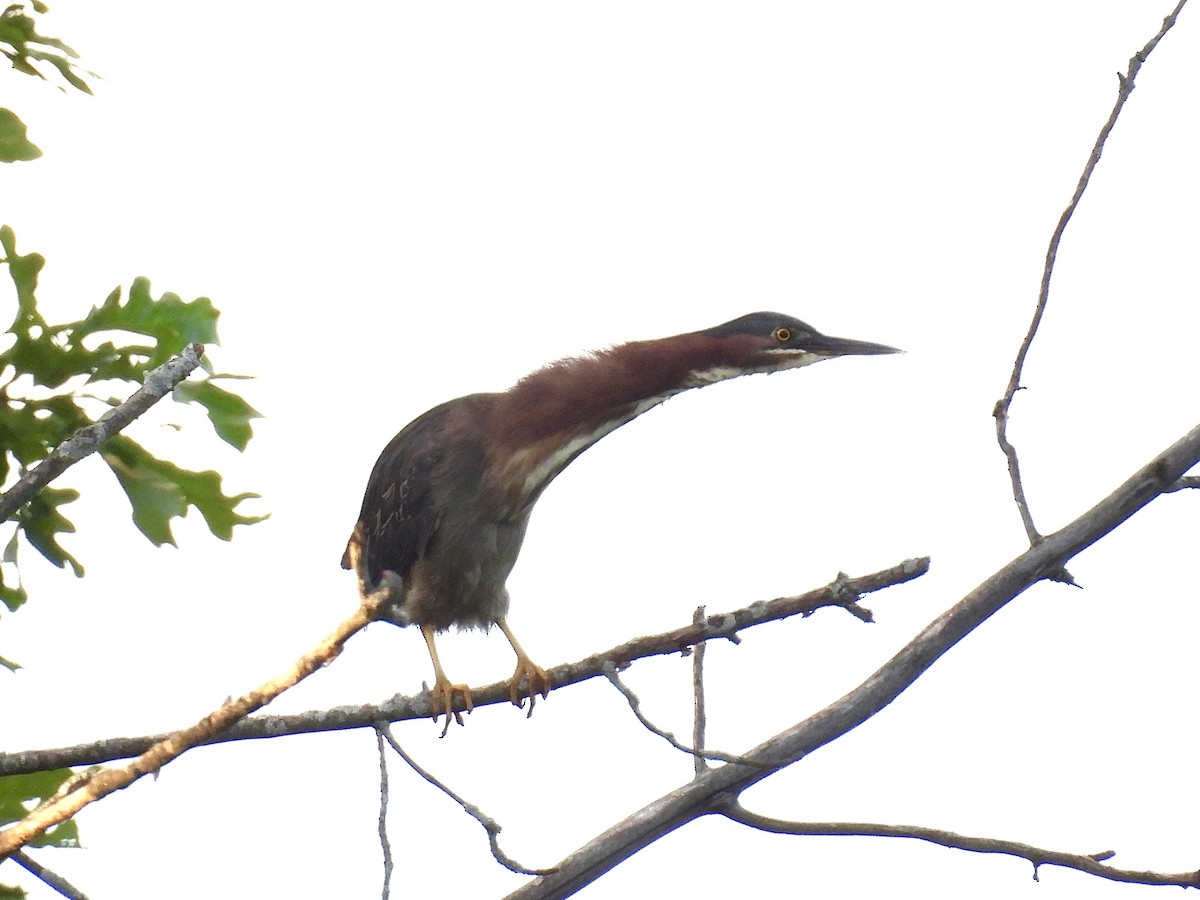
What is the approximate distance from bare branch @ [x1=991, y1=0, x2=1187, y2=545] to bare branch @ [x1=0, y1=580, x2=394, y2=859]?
5.10 ft

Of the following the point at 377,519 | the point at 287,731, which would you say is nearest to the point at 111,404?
the point at 287,731

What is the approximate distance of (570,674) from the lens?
3.79 meters

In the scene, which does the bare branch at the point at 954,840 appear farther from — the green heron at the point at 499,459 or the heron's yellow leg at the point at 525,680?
the heron's yellow leg at the point at 525,680

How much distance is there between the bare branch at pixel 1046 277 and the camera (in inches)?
126

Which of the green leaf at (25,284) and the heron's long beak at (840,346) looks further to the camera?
the heron's long beak at (840,346)

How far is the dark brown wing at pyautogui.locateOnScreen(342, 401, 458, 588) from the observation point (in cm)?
605

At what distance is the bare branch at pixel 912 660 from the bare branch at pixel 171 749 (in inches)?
30.1

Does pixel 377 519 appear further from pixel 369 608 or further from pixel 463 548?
pixel 369 608

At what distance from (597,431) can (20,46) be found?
2.38 metres

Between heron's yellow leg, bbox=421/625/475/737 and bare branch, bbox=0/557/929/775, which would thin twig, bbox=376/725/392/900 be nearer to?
bare branch, bbox=0/557/929/775

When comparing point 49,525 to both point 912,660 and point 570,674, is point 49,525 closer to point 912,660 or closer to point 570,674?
point 570,674

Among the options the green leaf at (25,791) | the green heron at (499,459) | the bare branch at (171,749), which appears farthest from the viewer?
the green heron at (499,459)

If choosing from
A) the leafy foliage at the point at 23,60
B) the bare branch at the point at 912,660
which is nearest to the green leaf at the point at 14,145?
the leafy foliage at the point at 23,60

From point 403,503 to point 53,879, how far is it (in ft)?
9.81
